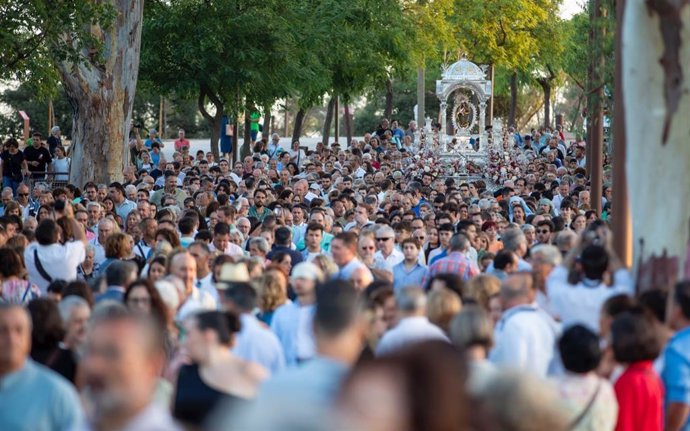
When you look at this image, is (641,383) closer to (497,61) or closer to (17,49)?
(17,49)

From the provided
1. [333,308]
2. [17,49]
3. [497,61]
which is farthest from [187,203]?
[497,61]

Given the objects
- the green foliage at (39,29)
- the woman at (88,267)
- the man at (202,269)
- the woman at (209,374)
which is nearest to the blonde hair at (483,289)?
the woman at (209,374)

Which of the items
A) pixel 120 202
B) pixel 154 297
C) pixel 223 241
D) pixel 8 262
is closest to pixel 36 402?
pixel 154 297

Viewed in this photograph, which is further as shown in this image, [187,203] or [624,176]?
[187,203]

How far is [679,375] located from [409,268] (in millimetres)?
6340

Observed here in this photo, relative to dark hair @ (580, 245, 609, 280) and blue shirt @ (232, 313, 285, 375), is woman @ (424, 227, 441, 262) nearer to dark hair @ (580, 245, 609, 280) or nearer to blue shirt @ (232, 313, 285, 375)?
dark hair @ (580, 245, 609, 280)

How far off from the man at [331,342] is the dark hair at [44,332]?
9.51 ft

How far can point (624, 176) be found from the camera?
1280 centimetres

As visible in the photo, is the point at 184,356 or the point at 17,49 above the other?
the point at 17,49

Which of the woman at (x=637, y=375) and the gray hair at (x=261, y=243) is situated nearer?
the woman at (x=637, y=375)

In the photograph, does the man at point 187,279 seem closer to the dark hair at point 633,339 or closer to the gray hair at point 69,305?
the gray hair at point 69,305


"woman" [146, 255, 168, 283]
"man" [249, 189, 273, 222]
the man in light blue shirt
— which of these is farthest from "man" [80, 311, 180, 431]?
"man" [249, 189, 273, 222]

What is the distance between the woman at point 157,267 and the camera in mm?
12106

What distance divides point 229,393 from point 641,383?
2193 mm
